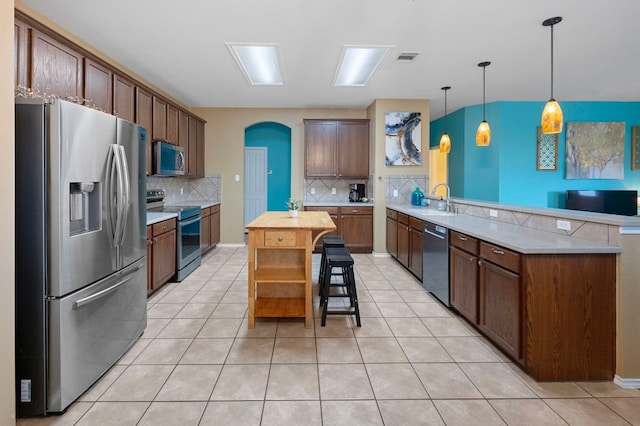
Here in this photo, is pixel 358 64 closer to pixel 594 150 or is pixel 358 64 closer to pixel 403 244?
pixel 403 244

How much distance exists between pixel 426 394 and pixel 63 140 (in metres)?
2.41

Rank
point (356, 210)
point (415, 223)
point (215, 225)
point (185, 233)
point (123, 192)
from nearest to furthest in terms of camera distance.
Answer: point (123, 192) < point (415, 223) < point (185, 233) < point (356, 210) < point (215, 225)

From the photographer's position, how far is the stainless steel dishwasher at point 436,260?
3.22 m

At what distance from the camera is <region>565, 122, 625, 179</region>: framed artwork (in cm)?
581

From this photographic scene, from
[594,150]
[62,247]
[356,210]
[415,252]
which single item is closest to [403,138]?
[356,210]

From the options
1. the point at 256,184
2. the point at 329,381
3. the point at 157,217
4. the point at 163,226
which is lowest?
the point at 329,381

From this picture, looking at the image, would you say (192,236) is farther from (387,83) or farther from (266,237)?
(387,83)

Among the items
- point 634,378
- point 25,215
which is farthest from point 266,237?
point 634,378

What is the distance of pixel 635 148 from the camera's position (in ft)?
19.3

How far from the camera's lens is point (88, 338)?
1917mm

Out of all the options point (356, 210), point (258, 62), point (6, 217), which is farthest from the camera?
point (356, 210)

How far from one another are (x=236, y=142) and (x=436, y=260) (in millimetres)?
4370

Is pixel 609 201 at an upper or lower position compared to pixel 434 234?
upper

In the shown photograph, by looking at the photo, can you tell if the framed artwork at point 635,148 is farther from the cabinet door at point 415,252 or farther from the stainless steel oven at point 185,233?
the stainless steel oven at point 185,233
